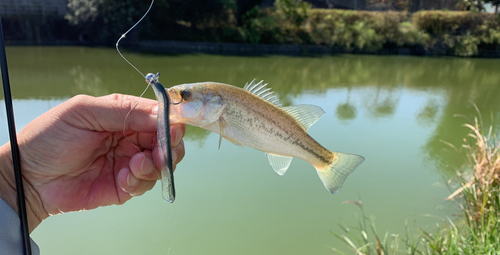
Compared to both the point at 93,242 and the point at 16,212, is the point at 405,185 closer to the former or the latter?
the point at 93,242

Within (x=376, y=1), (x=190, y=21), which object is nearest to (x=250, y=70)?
(x=190, y=21)

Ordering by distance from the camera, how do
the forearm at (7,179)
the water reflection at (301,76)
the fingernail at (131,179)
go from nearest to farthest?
1. the forearm at (7,179)
2. the fingernail at (131,179)
3. the water reflection at (301,76)

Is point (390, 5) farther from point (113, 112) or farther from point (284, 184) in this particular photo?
point (113, 112)

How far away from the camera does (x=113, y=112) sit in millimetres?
1391

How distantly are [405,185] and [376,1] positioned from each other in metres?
22.4

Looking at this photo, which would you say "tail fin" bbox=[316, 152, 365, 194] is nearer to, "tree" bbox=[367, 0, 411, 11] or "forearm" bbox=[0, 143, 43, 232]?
"forearm" bbox=[0, 143, 43, 232]

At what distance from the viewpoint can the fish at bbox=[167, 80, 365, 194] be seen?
3.68ft

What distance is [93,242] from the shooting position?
3.27 meters

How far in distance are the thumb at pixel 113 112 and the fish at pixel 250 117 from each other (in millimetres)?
276

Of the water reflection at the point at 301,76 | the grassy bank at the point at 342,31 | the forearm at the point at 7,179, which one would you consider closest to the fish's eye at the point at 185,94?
the forearm at the point at 7,179

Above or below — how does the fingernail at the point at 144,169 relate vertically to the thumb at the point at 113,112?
below

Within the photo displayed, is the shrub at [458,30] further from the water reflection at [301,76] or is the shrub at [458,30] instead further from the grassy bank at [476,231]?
the grassy bank at [476,231]

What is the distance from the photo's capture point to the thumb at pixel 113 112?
1.36 meters

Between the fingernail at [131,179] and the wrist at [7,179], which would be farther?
the fingernail at [131,179]
